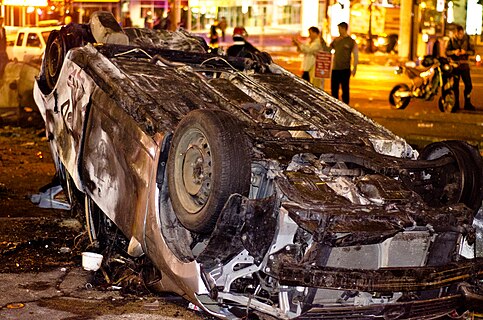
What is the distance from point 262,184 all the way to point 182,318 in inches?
45.4

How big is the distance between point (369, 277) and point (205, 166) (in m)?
1.17

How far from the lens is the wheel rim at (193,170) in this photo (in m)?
5.95

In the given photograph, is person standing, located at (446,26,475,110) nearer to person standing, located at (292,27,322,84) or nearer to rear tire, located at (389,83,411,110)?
rear tire, located at (389,83,411,110)

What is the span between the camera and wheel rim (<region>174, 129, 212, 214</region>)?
5953mm

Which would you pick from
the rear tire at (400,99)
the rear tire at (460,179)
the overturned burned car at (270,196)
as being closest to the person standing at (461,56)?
the rear tire at (400,99)

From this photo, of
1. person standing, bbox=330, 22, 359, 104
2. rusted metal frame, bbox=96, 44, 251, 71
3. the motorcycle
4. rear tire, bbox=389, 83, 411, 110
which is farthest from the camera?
rear tire, bbox=389, 83, 411, 110

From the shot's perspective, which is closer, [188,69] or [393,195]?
[393,195]

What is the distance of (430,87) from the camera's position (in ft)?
65.4

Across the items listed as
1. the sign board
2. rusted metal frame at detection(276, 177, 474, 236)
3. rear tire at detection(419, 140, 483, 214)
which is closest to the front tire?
rusted metal frame at detection(276, 177, 474, 236)

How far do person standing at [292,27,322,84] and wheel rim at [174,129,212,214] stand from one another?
11.8m

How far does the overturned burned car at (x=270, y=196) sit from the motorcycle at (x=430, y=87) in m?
12.2

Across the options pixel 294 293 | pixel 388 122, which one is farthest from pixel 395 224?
pixel 388 122

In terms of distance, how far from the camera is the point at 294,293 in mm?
5773

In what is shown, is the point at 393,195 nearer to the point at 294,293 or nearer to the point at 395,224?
the point at 395,224
